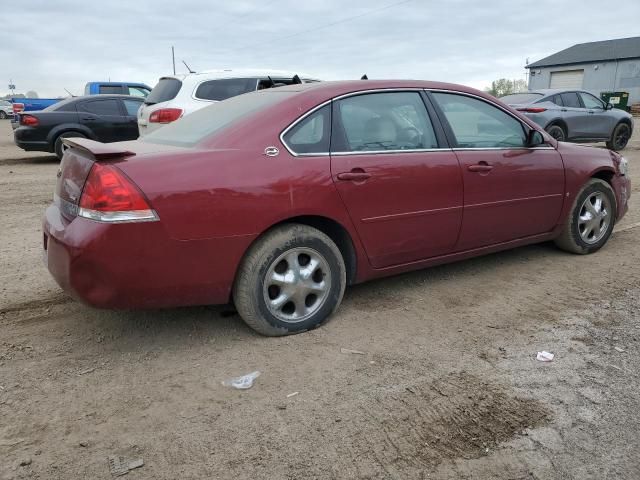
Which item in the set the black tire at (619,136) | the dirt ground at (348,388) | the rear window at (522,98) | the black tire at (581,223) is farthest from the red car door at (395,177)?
the black tire at (619,136)

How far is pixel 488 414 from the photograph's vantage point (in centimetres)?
258

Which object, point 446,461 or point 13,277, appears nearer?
point 446,461

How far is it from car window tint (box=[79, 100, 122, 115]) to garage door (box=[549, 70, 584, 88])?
139 ft

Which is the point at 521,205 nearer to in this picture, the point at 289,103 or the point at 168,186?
the point at 289,103

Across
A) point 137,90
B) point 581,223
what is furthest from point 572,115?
point 137,90

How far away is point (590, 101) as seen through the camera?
43.6 feet

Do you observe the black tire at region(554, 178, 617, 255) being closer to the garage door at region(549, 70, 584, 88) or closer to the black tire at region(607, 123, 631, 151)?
the black tire at region(607, 123, 631, 151)

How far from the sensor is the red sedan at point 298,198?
288cm

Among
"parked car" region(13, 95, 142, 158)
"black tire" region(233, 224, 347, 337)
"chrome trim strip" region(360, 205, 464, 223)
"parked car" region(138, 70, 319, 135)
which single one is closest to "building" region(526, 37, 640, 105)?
"parked car" region(13, 95, 142, 158)

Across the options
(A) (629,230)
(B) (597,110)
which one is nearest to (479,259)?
(A) (629,230)

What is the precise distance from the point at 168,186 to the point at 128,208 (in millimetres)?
235

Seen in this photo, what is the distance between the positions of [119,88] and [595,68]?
40.2m

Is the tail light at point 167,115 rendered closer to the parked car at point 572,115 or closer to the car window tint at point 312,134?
the car window tint at point 312,134

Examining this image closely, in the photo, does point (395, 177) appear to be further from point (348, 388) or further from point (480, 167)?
point (348, 388)
